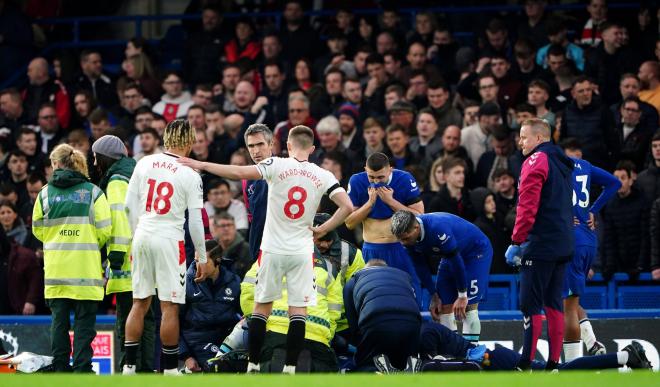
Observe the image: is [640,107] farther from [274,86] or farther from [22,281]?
[22,281]

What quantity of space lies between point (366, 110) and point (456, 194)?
2729mm

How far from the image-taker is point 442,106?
16.2 m

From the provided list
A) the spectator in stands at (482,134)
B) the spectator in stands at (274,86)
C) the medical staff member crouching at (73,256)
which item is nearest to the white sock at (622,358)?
the medical staff member crouching at (73,256)

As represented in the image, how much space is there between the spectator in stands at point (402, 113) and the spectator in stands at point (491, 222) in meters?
1.82

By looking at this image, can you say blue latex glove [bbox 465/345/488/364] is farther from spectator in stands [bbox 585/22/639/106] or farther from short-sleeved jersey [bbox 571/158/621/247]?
spectator in stands [bbox 585/22/639/106]

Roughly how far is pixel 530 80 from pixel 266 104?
3594mm

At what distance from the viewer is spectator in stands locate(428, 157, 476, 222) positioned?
14.4 meters

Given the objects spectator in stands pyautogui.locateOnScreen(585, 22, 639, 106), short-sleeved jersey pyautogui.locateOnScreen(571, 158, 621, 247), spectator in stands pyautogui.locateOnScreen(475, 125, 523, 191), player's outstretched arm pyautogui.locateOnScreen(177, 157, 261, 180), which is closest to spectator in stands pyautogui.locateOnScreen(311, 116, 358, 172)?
spectator in stands pyautogui.locateOnScreen(475, 125, 523, 191)

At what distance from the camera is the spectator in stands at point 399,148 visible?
15312 mm

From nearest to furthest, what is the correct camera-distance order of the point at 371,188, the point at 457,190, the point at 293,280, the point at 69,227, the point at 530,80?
the point at 293,280 → the point at 69,227 → the point at 371,188 → the point at 457,190 → the point at 530,80

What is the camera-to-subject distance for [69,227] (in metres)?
11.3

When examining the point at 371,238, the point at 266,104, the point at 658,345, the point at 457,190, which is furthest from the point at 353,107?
the point at 658,345

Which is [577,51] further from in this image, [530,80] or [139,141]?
[139,141]

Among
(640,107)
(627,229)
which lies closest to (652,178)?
(627,229)
